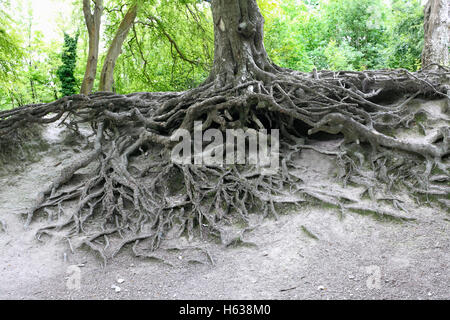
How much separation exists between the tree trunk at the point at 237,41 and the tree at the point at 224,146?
0.7 inches

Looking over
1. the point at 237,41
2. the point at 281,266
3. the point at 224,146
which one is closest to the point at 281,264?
the point at 281,266

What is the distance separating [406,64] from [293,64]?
5600 millimetres

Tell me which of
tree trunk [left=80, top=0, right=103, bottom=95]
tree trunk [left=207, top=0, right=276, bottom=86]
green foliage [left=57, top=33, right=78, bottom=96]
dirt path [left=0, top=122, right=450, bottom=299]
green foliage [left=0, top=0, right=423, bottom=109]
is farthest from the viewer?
green foliage [left=57, top=33, right=78, bottom=96]

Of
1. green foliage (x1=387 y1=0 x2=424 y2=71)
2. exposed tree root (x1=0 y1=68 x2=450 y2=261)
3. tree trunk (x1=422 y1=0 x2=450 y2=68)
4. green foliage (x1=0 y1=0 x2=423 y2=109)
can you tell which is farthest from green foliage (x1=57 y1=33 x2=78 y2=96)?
tree trunk (x1=422 y1=0 x2=450 y2=68)

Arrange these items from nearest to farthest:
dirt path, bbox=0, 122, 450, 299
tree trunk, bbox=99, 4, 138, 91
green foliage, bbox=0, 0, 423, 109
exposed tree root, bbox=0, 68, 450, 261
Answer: dirt path, bbox=0, 122, 450, 299, exposed tree root, bbox=0, 68, 450, 261, tree trunk, bbox=99, 4, 138, 91, green foliage, bbox=0, 0, 423, 109

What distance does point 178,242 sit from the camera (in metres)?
4.71

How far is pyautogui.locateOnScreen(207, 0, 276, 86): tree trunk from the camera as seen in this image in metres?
6.05

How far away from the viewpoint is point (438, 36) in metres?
9.18

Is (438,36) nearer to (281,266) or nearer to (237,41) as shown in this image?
(237,41)

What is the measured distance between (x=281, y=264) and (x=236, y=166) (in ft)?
6.49

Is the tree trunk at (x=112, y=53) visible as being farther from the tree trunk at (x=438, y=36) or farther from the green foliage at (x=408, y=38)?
the green foliage at (x=408, y=38)

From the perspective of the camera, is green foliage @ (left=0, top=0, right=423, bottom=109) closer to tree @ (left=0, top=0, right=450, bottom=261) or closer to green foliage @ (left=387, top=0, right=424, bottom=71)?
green foliage @ (left=387, top=0, right=424, bottom=71)

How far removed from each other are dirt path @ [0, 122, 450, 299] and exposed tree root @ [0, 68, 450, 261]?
0.26 m

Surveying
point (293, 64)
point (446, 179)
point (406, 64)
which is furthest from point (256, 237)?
point (293, 64)
